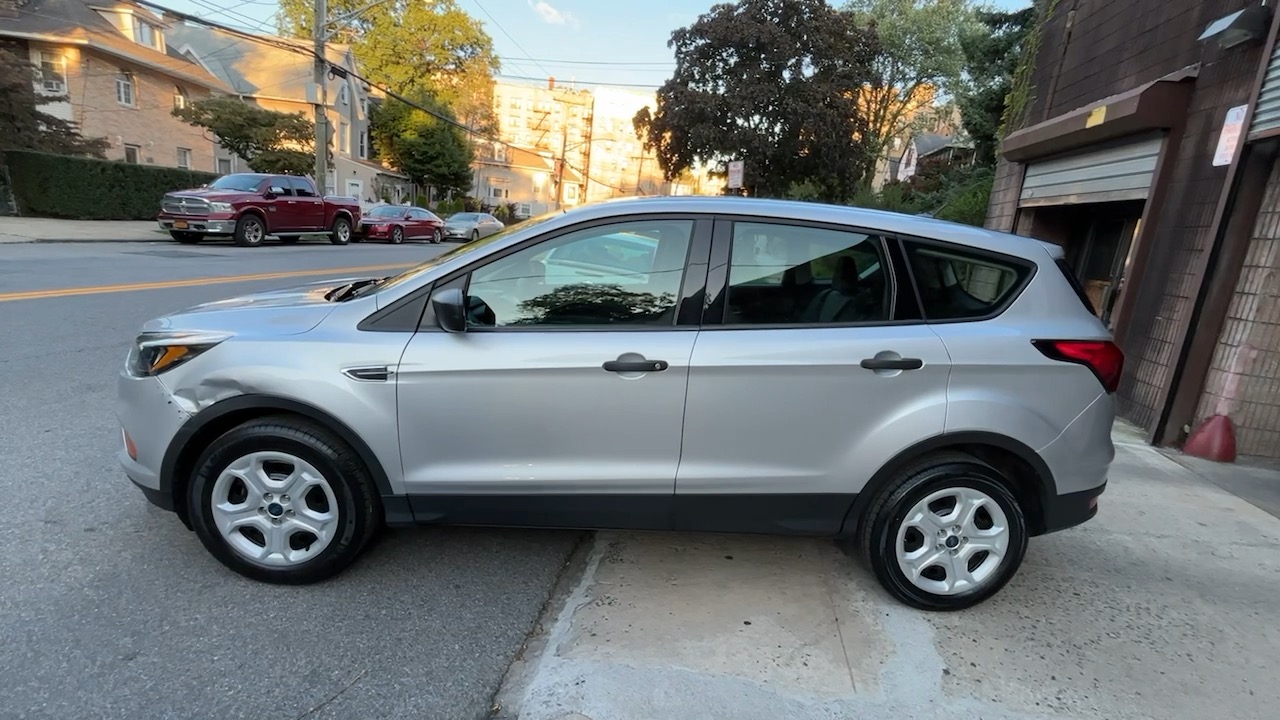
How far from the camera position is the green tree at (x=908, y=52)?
2839 centimetres

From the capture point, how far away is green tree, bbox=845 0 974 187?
28.4 m

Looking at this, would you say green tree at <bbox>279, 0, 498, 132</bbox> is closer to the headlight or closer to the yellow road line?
the yellow road line

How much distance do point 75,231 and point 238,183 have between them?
13.5ft

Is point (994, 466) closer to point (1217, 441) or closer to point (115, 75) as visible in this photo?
point (1217, 441)

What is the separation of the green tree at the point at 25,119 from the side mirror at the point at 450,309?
2458cm

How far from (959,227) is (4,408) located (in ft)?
19.4

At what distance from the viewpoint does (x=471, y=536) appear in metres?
3.47

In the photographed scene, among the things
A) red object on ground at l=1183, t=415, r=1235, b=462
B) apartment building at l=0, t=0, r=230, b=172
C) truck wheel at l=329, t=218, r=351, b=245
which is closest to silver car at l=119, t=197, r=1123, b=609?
red object on ground at l=1183, t=415, r=1235, b=462

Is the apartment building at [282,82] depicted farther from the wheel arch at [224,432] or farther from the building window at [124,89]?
the wheel arch at [224,432]

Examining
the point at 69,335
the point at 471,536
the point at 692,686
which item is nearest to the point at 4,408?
the point at 69,335

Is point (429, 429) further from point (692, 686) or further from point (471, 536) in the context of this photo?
point (692, 686)

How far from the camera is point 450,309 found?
8.96 ft

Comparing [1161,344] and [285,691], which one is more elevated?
[1161,344]

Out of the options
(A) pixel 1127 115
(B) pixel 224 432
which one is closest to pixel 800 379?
(B) pixel 224 432
